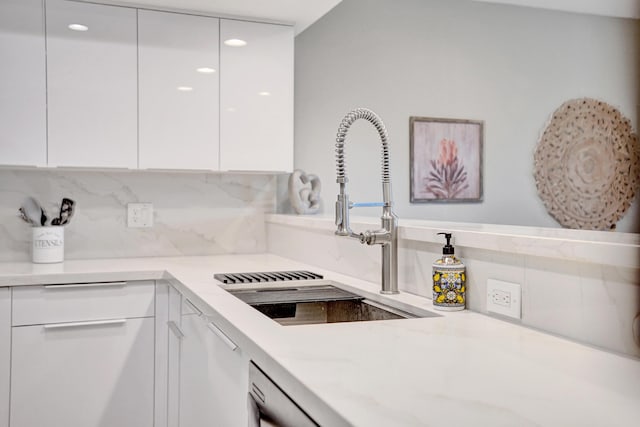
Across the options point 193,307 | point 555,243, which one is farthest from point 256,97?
point 555,243

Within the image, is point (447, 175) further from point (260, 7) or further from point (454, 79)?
point (260, 7)

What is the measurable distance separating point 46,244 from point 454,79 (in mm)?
2559

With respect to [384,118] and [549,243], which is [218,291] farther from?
[384,118]

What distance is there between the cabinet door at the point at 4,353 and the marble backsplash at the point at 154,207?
1.84 feet

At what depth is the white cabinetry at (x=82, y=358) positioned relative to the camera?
219 centimetres

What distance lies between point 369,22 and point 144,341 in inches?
86.3

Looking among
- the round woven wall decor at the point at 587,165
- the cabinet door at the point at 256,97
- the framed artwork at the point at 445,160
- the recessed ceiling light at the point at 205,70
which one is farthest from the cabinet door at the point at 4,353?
the round woven wall decor at the point at 587,165

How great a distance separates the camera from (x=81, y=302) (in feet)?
7.43

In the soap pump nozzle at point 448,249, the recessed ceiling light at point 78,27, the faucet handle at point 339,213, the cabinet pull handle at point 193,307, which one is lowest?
the cabinet pull handle at point 193,307

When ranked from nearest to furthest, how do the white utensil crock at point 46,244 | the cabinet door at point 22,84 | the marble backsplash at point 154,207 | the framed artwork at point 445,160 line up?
the cabinet door at point 22,84 < the white utensil crock at point 46,244 < the marble backsplash at point 154,207 < the framed artwork at point 445,160

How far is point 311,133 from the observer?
10.7 ft

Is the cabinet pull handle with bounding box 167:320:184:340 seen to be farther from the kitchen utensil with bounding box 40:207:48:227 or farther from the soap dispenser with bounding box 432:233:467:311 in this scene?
the soap dispenser with bounding box 432:233:467:311

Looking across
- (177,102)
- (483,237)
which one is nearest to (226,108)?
(177,102)

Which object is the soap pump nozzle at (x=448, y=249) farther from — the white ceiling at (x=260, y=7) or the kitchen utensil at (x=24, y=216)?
the kitchen utensil at (x=24, y=216)
